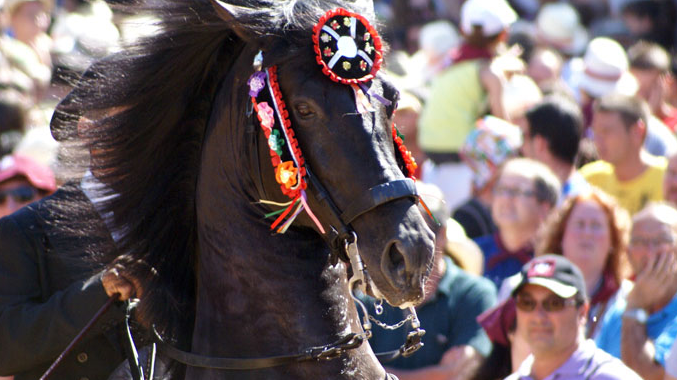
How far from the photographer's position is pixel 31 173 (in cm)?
584

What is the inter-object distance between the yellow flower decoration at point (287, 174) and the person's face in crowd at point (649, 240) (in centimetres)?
335

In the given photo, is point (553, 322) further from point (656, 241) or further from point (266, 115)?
point (266, 115)

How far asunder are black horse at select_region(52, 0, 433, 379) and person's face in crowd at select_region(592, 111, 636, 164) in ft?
15.7

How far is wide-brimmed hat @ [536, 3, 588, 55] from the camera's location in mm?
12477

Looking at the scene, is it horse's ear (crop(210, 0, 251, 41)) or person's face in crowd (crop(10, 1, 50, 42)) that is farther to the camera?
person's face in crowd (crop(10, 1, 50, 42))

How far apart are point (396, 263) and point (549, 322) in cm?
247

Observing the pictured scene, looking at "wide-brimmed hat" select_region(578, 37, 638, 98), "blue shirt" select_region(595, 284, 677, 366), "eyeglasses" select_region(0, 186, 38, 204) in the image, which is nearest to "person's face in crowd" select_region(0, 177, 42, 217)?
"eyeglasses" select_region(0, 186, 38, 204)

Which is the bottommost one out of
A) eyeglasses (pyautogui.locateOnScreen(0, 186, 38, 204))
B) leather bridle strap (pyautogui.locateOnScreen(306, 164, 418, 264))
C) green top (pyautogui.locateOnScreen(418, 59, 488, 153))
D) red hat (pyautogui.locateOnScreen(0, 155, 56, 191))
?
green top (pyautogui.locateOnScreen(418, 59, 488, 153))

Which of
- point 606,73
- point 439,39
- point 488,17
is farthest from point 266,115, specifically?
point 439,39

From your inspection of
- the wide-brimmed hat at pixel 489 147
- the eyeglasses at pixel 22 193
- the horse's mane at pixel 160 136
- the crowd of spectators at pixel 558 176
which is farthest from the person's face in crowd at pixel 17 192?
the wide-brimmed hat at pixel 489 147


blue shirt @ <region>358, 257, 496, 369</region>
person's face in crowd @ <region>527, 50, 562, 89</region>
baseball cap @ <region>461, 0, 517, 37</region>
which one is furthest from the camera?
person's face in crowd @ <region>527, 50, 562, 89</region>

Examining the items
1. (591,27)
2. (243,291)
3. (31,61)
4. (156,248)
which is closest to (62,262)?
(156,248)

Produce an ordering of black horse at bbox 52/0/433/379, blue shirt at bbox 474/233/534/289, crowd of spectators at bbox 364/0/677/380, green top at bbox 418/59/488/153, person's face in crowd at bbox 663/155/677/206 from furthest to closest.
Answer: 1. green top at bbox 418/59/488/153
2. person's face in crowd at bbox 663/155/677/206
3. blue shirt at bbox 474/233/534/289
4. crowd of spectators at bbox 364/0/677/380
5. black horse at bbox 52/0/433/379

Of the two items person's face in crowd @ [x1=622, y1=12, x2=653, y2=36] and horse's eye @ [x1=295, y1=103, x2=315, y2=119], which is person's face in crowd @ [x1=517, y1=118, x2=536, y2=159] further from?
horse's eye @ [x1=295, y1=103, x2=315, y2=119]
